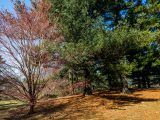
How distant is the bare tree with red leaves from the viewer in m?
14.9

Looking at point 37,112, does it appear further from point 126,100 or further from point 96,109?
point 126,100

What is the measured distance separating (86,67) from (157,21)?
897 centimetres

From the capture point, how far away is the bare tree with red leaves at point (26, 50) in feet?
48.9

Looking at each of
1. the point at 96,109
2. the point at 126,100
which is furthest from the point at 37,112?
the point at 126,100

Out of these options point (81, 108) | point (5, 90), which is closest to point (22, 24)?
point (5, 90)

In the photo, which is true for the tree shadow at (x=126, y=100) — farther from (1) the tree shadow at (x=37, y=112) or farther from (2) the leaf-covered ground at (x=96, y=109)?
(1) the tree shadow at (x=37, y=112)

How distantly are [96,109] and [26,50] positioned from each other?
4.71 metres

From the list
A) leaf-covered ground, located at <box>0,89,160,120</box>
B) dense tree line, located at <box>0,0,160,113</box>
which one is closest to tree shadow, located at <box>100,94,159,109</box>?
leaf-covered ground, located at <box>0,89,160,120</box>

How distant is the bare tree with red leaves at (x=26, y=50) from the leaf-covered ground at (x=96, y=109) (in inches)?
59.0

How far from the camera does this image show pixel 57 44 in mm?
16484

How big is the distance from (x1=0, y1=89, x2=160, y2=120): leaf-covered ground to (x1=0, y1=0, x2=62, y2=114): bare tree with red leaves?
1.50 metres

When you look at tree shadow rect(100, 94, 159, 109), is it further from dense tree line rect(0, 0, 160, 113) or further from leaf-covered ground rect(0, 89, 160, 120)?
dense tree line rect(0, 0, 160, 113)

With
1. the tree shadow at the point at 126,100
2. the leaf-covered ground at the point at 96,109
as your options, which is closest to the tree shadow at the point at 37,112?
the leaf-covered ground at the point at 96,109

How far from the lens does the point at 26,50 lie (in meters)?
15.0
